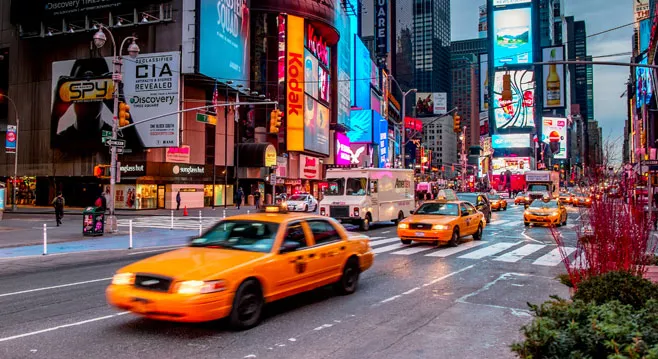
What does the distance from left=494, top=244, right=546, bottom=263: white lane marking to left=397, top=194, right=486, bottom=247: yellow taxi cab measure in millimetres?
1910

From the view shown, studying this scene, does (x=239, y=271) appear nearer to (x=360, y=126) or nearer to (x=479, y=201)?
(x=479, y=201)

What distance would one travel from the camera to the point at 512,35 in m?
162

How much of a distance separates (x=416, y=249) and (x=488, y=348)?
32.8 ft

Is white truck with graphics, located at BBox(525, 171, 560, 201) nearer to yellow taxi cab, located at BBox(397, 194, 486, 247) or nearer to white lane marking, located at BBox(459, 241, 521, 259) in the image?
white lane marking, located at BBox(459, 241, 521, 259)

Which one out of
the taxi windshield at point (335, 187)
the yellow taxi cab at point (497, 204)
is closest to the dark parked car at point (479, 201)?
the taxi windshield at point (335, 187)

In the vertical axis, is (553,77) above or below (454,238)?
above

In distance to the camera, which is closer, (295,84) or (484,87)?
(295,84)

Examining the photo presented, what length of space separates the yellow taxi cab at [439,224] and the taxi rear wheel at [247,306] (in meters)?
10.2

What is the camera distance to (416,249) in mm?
16312

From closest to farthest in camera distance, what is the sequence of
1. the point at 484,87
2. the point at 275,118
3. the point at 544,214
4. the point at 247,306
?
the point at 247,306 → the point at 544,214 → the point at 275,118 → the point at 484,87

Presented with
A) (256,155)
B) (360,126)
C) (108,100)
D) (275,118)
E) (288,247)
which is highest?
(360,126)

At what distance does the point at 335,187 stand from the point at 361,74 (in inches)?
2995

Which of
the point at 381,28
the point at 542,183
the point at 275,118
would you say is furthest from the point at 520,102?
the point at 275,118

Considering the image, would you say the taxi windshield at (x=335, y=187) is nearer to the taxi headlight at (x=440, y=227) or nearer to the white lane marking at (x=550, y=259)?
the taxi headlight at (x=440, y=227)
